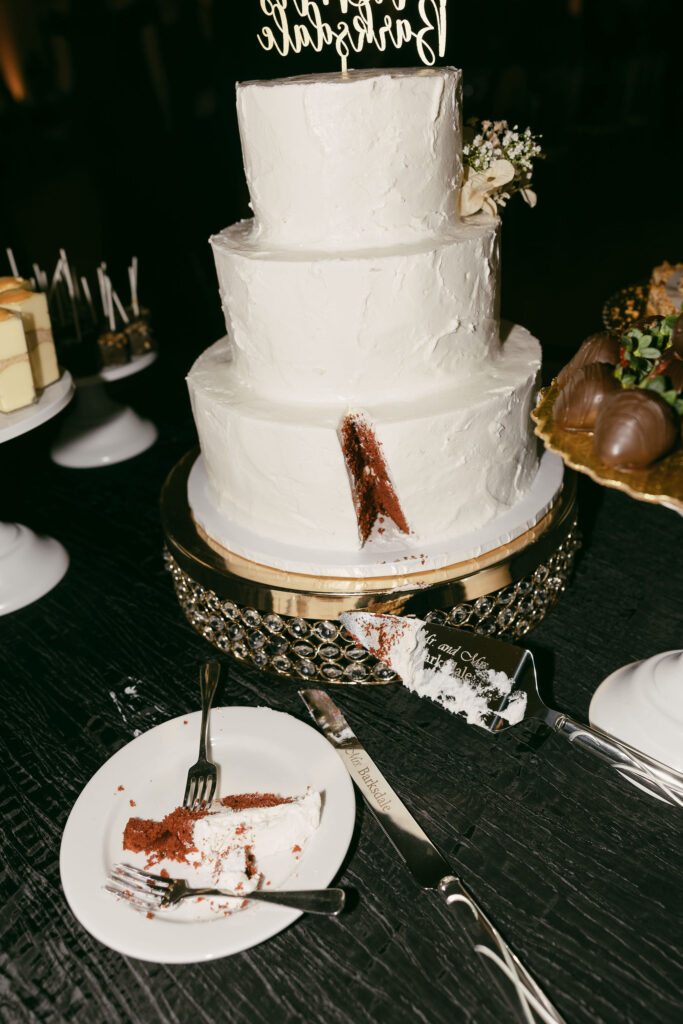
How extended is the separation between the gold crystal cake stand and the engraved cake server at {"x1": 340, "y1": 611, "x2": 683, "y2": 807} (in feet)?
0.22

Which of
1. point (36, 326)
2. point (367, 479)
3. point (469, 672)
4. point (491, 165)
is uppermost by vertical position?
point (491, 165)

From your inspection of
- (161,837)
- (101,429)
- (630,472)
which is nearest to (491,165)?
(630,472)

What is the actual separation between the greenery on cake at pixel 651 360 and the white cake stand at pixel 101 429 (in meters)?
2.00

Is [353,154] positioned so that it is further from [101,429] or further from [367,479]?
[101,429]

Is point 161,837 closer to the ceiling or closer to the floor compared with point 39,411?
closer to the floor

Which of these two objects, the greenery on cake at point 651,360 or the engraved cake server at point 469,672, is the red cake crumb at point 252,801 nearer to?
the engraved cake server at point 469,672

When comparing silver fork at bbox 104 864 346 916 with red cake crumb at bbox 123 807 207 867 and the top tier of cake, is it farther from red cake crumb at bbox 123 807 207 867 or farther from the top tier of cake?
the top tier of cake

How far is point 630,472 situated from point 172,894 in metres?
1.04

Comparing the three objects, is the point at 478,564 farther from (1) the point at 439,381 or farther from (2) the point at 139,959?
(2) the point at 139,959

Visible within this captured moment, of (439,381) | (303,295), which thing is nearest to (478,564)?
(439,381)

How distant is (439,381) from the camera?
1.77 meters

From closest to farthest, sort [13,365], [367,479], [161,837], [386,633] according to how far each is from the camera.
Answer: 1. [161,837]
2. [386,633]
3. [367,479]
4. [13,365]

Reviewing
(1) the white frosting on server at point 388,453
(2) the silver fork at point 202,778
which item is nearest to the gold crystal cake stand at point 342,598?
(1) the white frosting on server at point 388,453

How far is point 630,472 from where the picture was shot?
4.20ft
